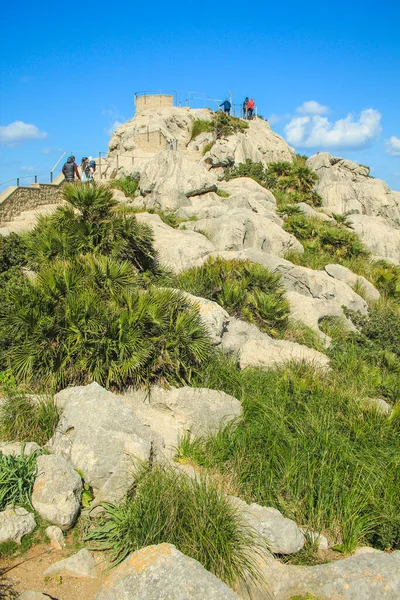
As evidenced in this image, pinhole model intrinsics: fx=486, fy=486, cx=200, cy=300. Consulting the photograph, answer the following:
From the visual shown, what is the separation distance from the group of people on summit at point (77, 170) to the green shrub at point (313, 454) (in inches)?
606

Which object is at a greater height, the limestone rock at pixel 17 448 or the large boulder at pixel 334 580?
the limestone rock at pixel 17 448

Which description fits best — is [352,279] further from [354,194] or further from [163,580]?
[354,194]

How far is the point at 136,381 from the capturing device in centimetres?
745

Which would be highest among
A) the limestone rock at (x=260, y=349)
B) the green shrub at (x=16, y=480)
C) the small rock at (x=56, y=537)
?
the limestone rock at (x=260, y=349)

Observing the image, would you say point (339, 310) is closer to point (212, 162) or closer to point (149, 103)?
point (212, 162)

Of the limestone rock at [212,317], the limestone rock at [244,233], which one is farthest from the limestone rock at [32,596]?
the limestone rock at [244,233]

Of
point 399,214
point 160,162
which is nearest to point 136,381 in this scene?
point 160,162

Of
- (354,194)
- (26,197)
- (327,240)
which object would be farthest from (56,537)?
(354,194)

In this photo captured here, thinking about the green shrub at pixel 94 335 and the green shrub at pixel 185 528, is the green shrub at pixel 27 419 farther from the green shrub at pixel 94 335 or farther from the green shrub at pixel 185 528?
the green shrub at pixel 185 528

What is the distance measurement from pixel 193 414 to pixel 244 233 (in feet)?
32.0

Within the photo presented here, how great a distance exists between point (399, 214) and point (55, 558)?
30.3 m

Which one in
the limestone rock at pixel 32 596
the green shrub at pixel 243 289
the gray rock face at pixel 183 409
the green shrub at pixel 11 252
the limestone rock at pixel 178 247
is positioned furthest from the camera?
the limestone rock at pixel 178 247

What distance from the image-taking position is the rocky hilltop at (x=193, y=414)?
4.48 metres

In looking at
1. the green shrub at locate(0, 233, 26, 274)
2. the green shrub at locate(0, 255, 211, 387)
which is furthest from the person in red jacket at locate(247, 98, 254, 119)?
the green shrub at locate(0, 255, 211, 387)
